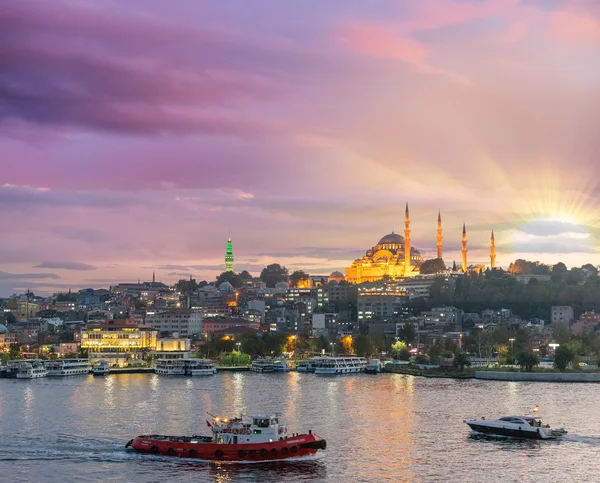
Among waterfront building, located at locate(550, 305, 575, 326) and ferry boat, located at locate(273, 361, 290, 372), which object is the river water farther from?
waterfront building, located at locate(550, 305, 575, 326)

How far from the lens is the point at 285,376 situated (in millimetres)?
61781

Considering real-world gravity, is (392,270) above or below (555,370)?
above

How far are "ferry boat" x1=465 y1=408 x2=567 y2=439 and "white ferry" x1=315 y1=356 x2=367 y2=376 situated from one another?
105ft

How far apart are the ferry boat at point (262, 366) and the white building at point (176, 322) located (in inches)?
1183

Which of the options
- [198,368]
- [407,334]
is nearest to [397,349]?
[407,334]

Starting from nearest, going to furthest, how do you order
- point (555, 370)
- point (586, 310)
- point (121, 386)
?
point (121, 386)
point (555, 370)
point (586, 310)

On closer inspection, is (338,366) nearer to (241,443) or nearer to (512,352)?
(512,352)

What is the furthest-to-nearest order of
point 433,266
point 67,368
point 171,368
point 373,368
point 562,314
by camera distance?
1. point 433,266
2. point 562,314
3. point 373,368
4. point 67,368
5. point 171,368

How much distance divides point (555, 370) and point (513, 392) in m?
10.6

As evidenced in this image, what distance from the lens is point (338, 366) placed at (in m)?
65.0

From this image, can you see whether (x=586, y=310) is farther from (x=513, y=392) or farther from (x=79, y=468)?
(x=79, y=468)

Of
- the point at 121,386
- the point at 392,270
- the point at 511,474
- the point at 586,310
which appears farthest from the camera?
the point at 392,270

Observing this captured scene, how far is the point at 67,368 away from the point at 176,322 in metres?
35.3

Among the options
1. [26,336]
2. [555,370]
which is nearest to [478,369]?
[555,370]
